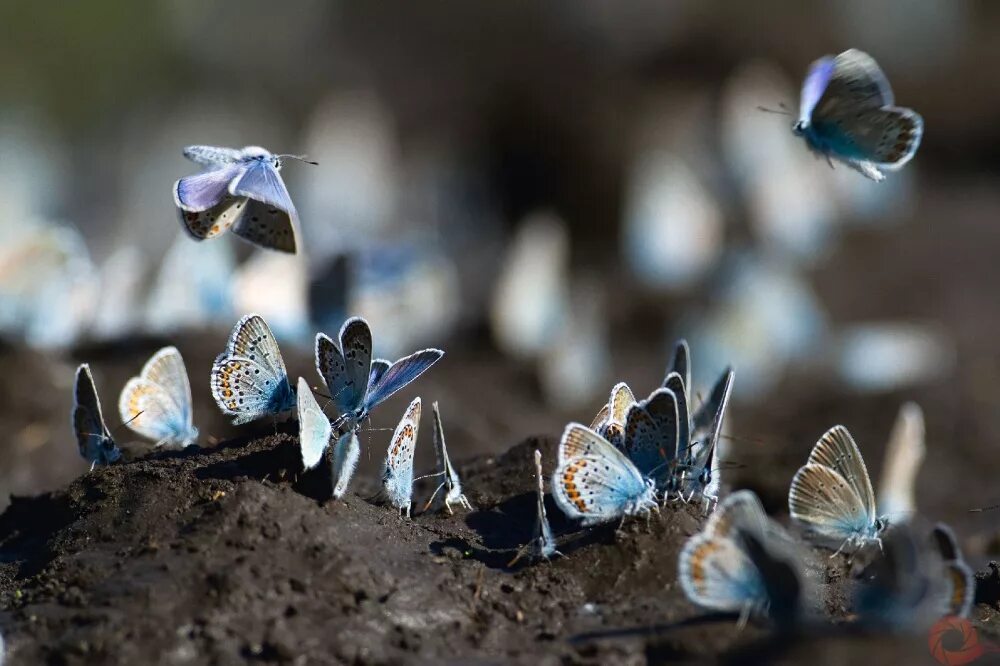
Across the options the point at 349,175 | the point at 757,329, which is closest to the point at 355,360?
the point at 757,329

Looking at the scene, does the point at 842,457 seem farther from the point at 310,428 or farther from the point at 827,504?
the point at 310,428

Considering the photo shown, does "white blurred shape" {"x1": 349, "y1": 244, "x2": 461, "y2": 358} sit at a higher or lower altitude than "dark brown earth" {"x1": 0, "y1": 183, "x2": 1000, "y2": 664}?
higher

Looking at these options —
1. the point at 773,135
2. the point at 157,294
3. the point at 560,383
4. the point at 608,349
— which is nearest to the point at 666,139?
the point at 773,135

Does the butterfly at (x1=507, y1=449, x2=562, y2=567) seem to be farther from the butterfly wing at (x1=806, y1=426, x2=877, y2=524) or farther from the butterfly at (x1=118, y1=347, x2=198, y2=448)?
the butterfly at (x1=118, y1=347, x2=198, y2=448)

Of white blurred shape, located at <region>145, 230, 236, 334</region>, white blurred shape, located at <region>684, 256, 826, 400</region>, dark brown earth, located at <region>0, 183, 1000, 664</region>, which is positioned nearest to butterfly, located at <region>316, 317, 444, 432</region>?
dark brown earth, located at <region>0, 183, 1000, 664</region>

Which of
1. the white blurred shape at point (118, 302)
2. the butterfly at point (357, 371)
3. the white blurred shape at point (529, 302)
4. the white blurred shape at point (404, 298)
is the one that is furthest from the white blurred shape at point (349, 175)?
the butterfly at point (357, 371)

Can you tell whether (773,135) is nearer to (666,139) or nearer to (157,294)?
(666,139)
